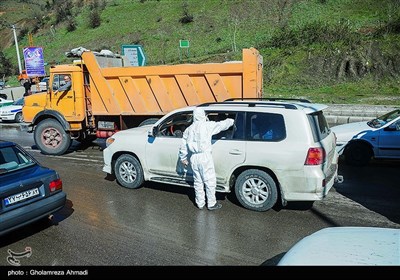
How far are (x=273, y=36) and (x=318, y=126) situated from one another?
2509 cm

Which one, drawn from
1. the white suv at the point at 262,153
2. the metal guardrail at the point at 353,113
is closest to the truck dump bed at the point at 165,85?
the white suv at the point at 262,153

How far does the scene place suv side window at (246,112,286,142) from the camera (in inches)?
205

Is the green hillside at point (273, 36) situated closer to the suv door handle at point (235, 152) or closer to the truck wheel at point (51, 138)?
the truck wheel at point (51, 138)

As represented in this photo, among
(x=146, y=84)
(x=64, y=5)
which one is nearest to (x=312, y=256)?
(x=146, y=84)

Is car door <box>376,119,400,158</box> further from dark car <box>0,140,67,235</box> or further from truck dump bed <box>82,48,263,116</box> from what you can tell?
dark car <box>0,140,67,235</box>

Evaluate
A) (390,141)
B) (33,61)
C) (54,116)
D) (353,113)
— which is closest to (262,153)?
(390,141)

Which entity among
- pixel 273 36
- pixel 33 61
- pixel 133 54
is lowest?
pixel 133 54

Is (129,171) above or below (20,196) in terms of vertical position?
below

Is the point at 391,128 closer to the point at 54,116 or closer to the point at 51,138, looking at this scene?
the point at 54,116

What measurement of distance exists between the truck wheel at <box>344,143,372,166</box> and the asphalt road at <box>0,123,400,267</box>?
105 centimetres

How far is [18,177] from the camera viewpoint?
4.27 metres

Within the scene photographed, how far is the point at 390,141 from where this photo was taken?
7719mm

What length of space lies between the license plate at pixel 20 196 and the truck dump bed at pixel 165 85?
4.97m

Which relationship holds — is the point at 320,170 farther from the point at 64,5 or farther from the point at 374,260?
the point at 64,5
